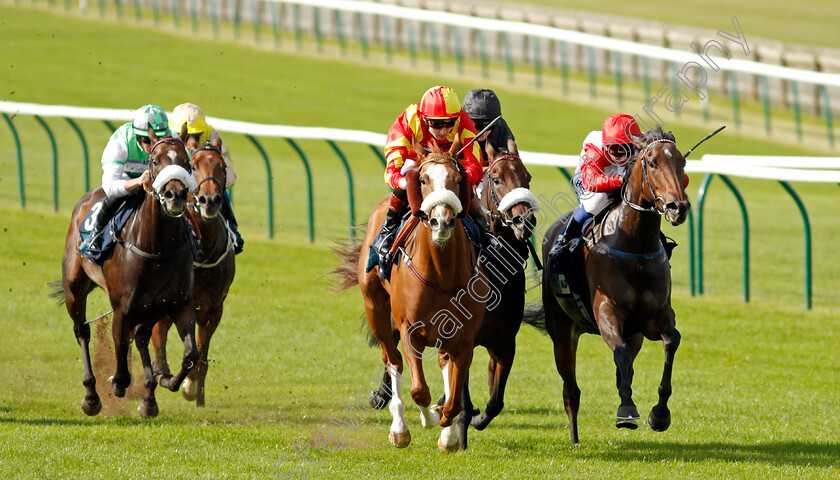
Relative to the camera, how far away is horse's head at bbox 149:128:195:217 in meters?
6.61

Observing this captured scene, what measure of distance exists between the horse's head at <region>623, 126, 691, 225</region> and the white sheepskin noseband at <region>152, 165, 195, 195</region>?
2513mm

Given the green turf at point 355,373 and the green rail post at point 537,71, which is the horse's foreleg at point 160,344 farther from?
the green rail post at point 537,71

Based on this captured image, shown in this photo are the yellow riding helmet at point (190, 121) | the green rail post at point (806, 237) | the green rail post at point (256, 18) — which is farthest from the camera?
the green rail post at point (256, 18)

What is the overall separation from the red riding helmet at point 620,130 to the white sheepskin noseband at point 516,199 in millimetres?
822

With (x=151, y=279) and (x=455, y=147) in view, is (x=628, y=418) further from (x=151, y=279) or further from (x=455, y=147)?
(x=151, y=279)

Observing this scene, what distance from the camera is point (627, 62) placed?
25.8 meters

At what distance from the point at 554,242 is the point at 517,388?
79.2 inches

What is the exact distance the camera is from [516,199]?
618 centimetres

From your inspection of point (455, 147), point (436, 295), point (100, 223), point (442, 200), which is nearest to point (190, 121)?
point (100, 223)

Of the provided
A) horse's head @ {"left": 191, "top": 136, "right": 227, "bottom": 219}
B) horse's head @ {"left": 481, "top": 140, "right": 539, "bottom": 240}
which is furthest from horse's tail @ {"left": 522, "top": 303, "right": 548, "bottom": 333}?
horse's head @ {"left": 191, "top": 136, "right": 227, "bottom": 219}

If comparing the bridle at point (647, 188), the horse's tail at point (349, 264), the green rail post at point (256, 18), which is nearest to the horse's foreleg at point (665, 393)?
the bridle at point (647, 188)

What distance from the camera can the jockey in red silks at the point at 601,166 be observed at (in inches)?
265

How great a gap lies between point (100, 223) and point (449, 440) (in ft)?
9.01

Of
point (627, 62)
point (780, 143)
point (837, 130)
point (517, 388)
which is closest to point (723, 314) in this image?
point (517, 388)
